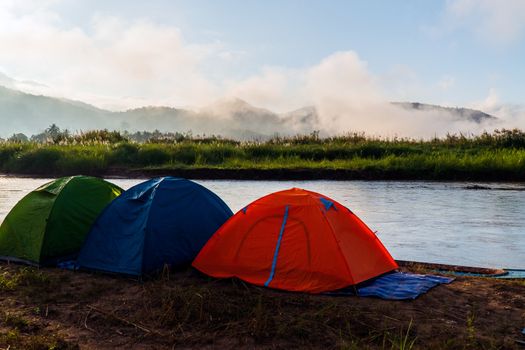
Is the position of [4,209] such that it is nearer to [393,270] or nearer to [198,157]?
[393,270]

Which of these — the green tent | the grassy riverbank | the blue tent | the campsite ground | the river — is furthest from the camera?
the grassy riverbank

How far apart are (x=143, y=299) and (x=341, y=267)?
2093mm

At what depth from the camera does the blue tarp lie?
5.75 meters

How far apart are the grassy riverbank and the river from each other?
1.62 meters

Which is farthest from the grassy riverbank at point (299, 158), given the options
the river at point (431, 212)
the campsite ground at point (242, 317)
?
the campsite ground at point (242, 317)

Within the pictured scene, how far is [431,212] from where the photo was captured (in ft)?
39.1

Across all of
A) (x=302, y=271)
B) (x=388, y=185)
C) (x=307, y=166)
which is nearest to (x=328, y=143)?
(x=307, y=166)

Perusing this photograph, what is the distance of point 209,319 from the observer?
5.04 meters

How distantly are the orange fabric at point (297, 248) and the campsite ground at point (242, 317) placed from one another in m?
0.22

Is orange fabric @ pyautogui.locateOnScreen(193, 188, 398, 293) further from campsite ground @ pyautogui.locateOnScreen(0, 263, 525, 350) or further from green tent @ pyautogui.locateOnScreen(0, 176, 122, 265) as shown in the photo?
green tent @ pyautogui.locateOnScreen(0, 176, 122, 265)

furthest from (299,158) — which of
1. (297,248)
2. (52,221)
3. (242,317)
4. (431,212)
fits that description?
(242,317)

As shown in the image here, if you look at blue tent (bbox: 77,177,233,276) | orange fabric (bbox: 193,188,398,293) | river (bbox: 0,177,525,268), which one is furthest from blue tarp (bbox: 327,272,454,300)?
blue tent (bbox: 77,177,233,276)

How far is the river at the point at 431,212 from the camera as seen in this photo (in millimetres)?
8195

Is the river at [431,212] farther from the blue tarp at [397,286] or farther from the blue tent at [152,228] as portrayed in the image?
the blue tent at [152,228]
